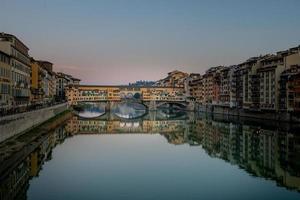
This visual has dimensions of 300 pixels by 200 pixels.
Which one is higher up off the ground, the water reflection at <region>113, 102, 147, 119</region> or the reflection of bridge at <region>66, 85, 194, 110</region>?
the reflection of bridge at <region>66, 85, 194, 110</region>

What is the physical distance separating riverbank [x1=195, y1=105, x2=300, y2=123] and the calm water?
45.4 ft

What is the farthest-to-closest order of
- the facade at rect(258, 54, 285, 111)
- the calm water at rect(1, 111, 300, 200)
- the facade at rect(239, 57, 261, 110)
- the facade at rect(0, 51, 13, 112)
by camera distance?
the facade at rect(239, 57, 261, 110), the facade at rect(258, 54, 285, 111), the facade at rect(0, 51, 13, 112), the calm water at rect(1, 111, 300, 200)

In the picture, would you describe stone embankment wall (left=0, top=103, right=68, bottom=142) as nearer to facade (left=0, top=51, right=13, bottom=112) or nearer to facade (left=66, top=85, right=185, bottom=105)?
facade (left=0, top=51, right=13, bottom=112)

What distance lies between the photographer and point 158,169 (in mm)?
25844

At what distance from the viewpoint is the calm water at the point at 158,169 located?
65.0 feet

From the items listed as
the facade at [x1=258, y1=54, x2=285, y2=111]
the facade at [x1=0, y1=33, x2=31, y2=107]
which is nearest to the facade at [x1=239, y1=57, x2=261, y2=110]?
the facade at [x1=258, y1=54, x2=285, y2=111]

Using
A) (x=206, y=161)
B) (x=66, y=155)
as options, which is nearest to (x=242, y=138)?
(x=206, y=161)

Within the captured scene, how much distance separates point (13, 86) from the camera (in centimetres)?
4559

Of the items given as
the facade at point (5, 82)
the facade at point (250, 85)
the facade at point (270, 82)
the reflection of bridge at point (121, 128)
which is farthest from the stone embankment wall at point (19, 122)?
the facade at point (250, 85)

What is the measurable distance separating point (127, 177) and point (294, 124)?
116 ft

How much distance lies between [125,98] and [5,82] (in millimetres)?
81131

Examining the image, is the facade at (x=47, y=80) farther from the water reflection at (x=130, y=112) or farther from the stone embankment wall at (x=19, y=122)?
the stone embankment wall at (x=19, y=122)

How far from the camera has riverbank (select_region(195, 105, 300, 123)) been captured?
55144 millimetres

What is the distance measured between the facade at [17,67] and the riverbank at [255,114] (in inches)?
1360
